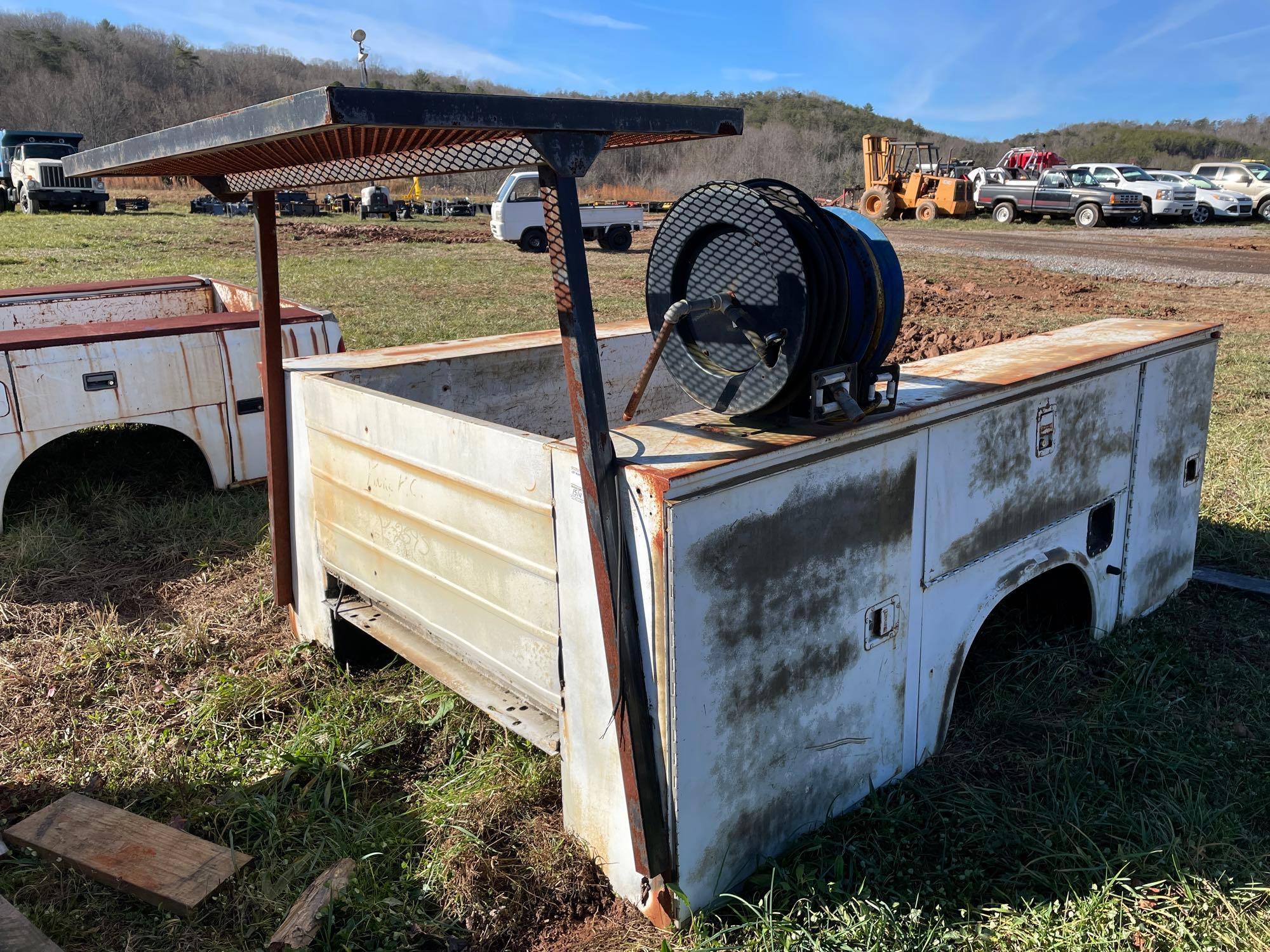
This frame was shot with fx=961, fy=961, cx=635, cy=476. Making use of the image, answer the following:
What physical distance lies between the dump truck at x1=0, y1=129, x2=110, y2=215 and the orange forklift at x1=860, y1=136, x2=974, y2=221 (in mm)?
23468

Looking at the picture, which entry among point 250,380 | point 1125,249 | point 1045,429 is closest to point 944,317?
point 250,380

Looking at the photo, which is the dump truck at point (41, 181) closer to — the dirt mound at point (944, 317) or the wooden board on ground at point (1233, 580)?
the dirt mound at point (944, 317)

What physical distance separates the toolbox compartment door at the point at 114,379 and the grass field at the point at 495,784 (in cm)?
56

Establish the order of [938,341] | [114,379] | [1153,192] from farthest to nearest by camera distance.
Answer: [1153,192]
[938,341]
[114,379]

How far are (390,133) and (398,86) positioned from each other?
6505cm

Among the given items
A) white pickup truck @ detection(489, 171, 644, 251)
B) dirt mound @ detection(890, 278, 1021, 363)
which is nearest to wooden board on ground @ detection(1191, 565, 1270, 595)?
dirt mound @ detection(890, 278, 1021, 363)

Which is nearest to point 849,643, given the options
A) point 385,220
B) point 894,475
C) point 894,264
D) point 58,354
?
point 894,475

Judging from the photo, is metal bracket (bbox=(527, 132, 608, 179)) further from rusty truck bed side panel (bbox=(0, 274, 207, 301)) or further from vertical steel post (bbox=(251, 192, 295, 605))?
rusty truck bed side panel (bbox=(0, 274, 207, 301))

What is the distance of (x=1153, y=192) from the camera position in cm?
2570

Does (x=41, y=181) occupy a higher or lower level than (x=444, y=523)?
higher

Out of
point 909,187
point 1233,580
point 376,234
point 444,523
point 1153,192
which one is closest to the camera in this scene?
point 444,523

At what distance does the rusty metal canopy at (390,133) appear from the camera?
168 cm

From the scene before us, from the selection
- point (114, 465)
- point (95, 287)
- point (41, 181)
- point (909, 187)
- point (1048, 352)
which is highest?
point (41, 181)

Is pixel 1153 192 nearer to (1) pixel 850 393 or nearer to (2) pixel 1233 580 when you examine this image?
(2) pixel 1233 580
